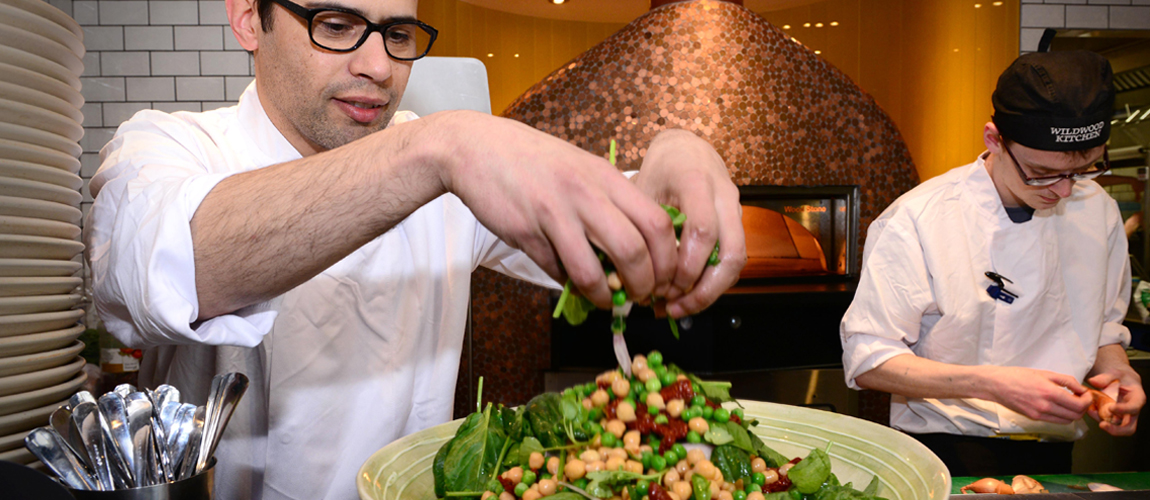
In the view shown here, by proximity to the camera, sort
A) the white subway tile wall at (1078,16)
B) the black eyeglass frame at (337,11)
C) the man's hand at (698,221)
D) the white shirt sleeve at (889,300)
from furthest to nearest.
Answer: the white subway tile wall at (1078,16), the white shirt sleeve at (889,300), the black eyeglass frame at (337,11), the man's hand at (698,221)

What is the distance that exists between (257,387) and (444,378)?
395 millimetres

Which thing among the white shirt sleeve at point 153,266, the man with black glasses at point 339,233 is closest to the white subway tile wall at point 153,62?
the man with black glasses at point 339,233

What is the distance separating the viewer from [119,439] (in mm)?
691

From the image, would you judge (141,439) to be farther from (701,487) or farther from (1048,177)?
(1048,177)

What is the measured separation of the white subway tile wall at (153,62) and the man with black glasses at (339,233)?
1.89 metres

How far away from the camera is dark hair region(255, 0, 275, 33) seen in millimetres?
1255

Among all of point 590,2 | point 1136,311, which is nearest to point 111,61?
point 590,2

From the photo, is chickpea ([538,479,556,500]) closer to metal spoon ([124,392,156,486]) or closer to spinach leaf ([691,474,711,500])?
spinach leaf ([691,474,711,500])

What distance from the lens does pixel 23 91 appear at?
0.92 meters

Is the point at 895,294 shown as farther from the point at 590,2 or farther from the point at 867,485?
the point at 590,2

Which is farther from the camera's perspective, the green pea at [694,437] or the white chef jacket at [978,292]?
the white chef jacket at [978,292]

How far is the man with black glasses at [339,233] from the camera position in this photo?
642 mm

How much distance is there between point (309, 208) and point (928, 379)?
5.75 feet

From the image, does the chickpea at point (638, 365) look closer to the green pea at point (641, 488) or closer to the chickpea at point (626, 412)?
the chickpea at point (626, 412)
